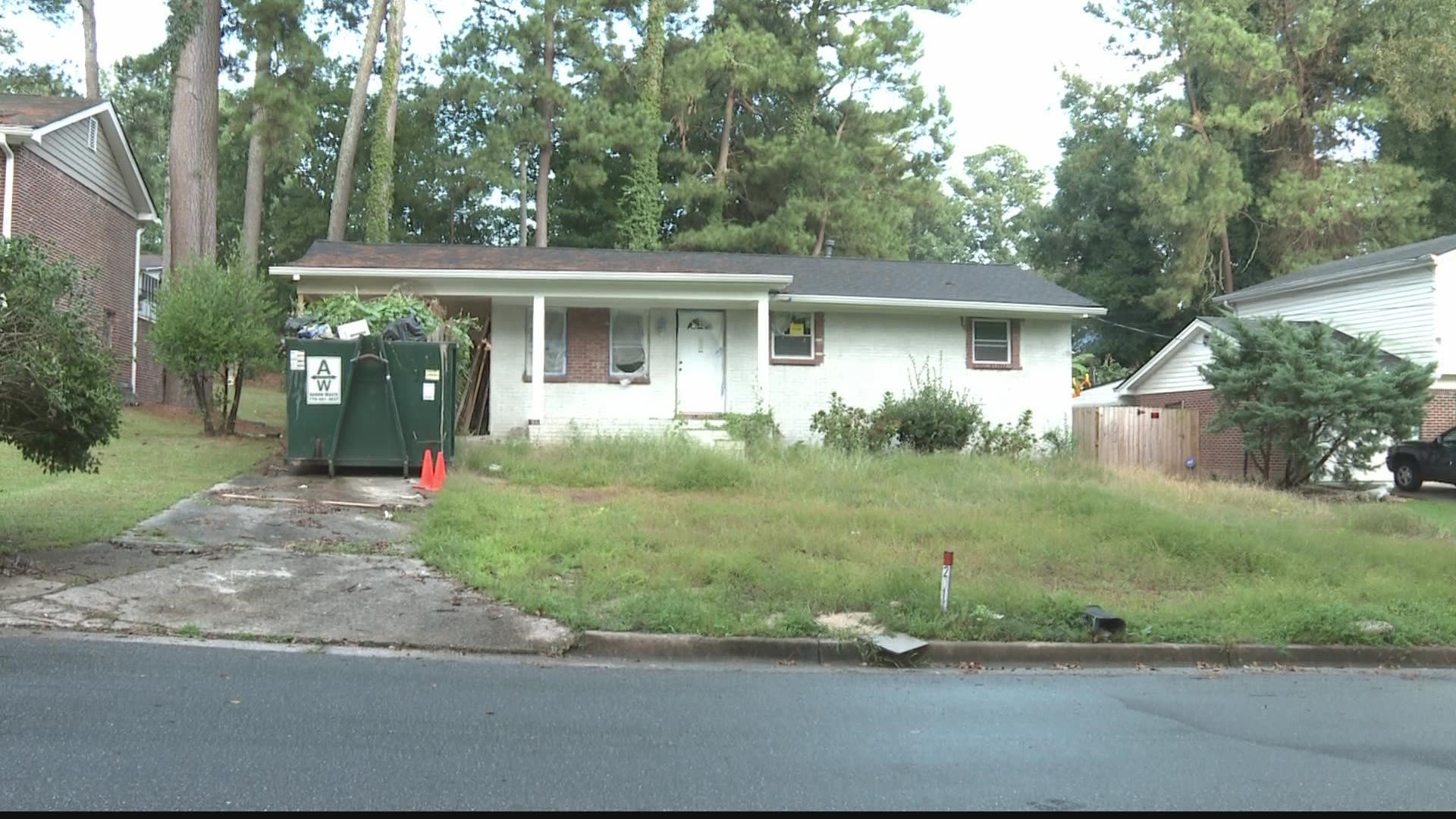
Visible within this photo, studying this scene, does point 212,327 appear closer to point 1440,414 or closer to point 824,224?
point 824,224

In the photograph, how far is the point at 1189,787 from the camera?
174 inches

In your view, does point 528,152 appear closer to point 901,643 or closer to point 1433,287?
point 1433,287

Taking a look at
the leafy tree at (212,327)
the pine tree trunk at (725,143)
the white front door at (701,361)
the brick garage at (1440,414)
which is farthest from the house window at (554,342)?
the brick garage at (1440,414)

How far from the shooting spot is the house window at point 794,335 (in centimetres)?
1958

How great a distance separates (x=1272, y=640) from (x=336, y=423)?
1090 centimetres

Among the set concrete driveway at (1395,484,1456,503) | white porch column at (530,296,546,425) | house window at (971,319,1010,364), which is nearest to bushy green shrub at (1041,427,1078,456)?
house window at (971,319,1010,364)

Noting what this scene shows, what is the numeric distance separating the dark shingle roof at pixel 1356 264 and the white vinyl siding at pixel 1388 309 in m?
0.35

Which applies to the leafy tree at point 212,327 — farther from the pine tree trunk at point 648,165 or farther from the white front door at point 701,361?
the pine tree trunk at point 648,165

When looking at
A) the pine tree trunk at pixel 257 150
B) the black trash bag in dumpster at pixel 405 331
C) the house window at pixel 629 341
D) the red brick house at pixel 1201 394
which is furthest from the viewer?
the pine tree trunk at pixel 257 150

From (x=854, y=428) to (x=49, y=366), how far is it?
13147 millimetres

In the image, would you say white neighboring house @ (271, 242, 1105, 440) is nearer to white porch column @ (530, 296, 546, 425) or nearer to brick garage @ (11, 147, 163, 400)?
white porch column @ (530, 296, 546, 425)

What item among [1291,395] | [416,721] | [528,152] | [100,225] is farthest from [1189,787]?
[528,152]

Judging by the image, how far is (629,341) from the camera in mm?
18922

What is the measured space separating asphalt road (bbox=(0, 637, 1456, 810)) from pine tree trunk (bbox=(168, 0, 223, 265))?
730 inches
